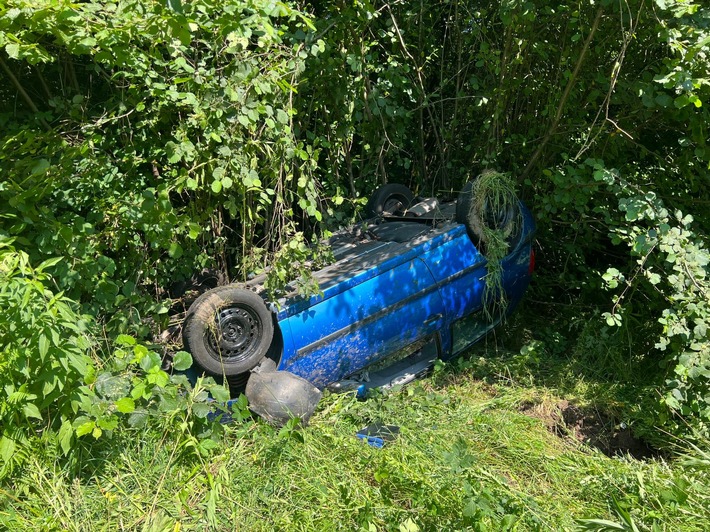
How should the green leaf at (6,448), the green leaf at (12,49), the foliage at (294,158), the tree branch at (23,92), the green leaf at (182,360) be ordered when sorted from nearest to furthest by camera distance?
the green leaf at (6,448), the green leaf at (12,49), the foliage at (294,158), the green leaf at (182,360), the tree branch at (23,92)

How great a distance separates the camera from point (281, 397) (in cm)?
441

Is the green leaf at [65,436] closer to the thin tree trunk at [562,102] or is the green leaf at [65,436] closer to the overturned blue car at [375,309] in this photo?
the overturned blue car at [375,309]

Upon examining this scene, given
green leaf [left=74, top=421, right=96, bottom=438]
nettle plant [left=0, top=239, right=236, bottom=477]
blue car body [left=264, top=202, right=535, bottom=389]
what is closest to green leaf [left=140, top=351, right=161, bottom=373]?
nettle plant [left=0, top=239, right=236, bottom=477]

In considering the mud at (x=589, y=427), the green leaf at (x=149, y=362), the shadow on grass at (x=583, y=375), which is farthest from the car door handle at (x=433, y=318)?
the green leaf at (x=149, y=362)

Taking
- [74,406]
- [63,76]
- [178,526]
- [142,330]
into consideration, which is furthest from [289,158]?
[178,526]

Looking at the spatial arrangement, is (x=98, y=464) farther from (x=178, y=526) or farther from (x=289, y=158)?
(x=289, y=158)

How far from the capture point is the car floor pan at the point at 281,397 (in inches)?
172

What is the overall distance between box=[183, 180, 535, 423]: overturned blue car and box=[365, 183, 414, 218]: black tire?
Result: 11mm

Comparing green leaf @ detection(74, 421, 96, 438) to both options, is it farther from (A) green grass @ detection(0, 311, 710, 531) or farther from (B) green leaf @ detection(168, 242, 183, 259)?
(B) green leaf @ detection(168, 242, 183, 259)

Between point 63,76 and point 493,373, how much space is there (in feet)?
14.0

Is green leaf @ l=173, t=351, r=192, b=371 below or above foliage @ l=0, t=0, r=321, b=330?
below

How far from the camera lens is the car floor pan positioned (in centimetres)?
436

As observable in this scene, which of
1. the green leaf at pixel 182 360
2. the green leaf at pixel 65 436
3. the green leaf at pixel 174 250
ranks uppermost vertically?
the green leaf at pixel 174 250

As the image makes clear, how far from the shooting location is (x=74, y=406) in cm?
354
